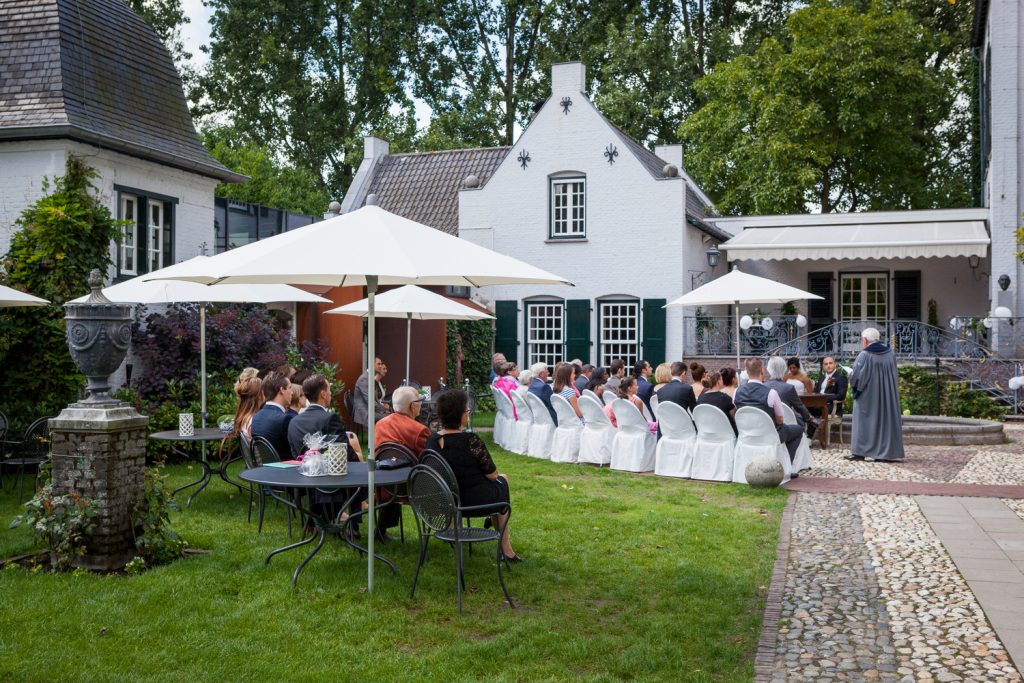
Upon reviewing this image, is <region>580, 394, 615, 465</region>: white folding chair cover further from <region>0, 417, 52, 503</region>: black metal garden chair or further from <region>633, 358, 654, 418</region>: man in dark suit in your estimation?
<region>0, 417, 52, 503</region>: black metal garden chair

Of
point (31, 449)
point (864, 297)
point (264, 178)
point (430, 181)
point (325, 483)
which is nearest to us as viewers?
point (325, 483)

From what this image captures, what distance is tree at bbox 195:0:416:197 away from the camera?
108 feet

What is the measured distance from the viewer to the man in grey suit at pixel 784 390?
10.7 m

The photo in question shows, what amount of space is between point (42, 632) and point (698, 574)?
401 centimetres

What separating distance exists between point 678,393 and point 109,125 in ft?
28.1

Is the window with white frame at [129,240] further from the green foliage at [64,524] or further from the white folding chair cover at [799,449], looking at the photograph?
the white folding chair cover at [799,449]

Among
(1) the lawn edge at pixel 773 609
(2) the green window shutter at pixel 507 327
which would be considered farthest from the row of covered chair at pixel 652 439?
(2) the green window shutter at pixel 507 327

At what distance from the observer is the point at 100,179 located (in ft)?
42.0

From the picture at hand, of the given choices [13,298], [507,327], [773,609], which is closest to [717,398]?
[773,609]

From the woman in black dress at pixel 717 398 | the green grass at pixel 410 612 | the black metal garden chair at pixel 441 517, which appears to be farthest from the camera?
the woman in black dress at pixel 717 398

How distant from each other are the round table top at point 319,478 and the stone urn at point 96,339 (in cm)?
124

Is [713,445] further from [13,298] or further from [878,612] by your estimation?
[13,298]

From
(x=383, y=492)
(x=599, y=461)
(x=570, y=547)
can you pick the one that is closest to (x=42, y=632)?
(x=383, y=492)

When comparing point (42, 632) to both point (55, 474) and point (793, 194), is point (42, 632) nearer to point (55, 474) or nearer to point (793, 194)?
point (55, 474)
